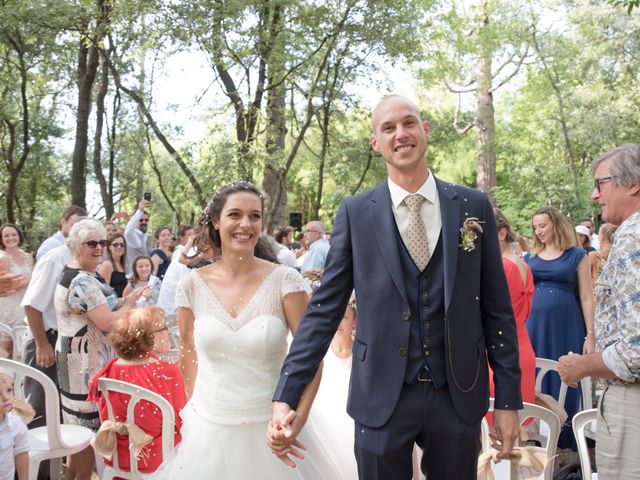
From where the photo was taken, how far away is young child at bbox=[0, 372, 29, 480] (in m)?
3.43

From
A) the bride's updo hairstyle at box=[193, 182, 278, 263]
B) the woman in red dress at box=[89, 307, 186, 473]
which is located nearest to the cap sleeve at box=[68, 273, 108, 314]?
A: the woman in red dress at box=[89, 307, 186, 473]

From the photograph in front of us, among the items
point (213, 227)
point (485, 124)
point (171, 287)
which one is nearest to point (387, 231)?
point (213, 227)

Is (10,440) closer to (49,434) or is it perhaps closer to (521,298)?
(49,434)

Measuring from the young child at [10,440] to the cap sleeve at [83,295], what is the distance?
84cm

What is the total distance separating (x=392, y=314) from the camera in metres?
2.17

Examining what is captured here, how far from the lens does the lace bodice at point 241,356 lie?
316 centimetres

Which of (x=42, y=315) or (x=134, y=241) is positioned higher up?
(x=134, y=241)

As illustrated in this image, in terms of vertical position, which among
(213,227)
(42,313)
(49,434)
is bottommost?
(49,434)

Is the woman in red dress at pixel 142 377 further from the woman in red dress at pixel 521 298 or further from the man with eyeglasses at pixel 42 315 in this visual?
the woman in red dress at pixel 521 298

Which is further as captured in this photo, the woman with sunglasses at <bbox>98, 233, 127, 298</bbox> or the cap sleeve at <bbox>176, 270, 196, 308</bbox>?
the woman with sunglasses at <bbox>98, 233, 127, 298</bbox>

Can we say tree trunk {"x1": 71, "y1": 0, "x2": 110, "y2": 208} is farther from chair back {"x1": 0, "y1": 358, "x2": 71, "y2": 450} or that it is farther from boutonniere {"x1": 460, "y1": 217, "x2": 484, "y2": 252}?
boutonniere {"x1": 460, "y1": 217, "x2": 484, "y2": 252}

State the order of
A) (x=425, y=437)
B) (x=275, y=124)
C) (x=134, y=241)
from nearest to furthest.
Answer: (x=425, y=437) → (x=134, y=241) → (x=275, y=124)

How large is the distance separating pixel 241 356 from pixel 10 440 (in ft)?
4.61

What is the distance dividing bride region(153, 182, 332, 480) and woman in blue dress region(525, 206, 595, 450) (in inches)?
135
